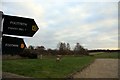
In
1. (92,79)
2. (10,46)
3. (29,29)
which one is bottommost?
(92,79)

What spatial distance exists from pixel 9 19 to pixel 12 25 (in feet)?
0.50

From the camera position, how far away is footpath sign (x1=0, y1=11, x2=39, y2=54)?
619 cm

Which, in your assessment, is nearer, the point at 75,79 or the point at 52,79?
the point at 52,79

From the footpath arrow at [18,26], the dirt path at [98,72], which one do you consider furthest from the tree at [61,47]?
the footpath arrow at [18,26]

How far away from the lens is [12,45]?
6227mm

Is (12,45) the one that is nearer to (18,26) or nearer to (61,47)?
(18,26)

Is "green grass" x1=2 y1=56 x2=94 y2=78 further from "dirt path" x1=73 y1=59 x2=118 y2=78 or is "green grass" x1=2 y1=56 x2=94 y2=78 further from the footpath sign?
the footpath sign

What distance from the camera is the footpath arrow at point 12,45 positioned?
6168 mm

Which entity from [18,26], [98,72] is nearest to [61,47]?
[98,72]

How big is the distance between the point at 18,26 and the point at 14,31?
143 millimetres

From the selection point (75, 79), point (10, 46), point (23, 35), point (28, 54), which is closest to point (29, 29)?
point (23, 35)

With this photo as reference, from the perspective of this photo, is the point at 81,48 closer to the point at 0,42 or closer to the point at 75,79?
the point at 75,79

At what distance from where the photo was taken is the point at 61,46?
112188mm

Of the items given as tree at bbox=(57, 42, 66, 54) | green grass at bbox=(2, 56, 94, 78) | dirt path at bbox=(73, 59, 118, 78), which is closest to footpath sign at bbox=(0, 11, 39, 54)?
green grass at bbox=(2, 56, 94, 78)
